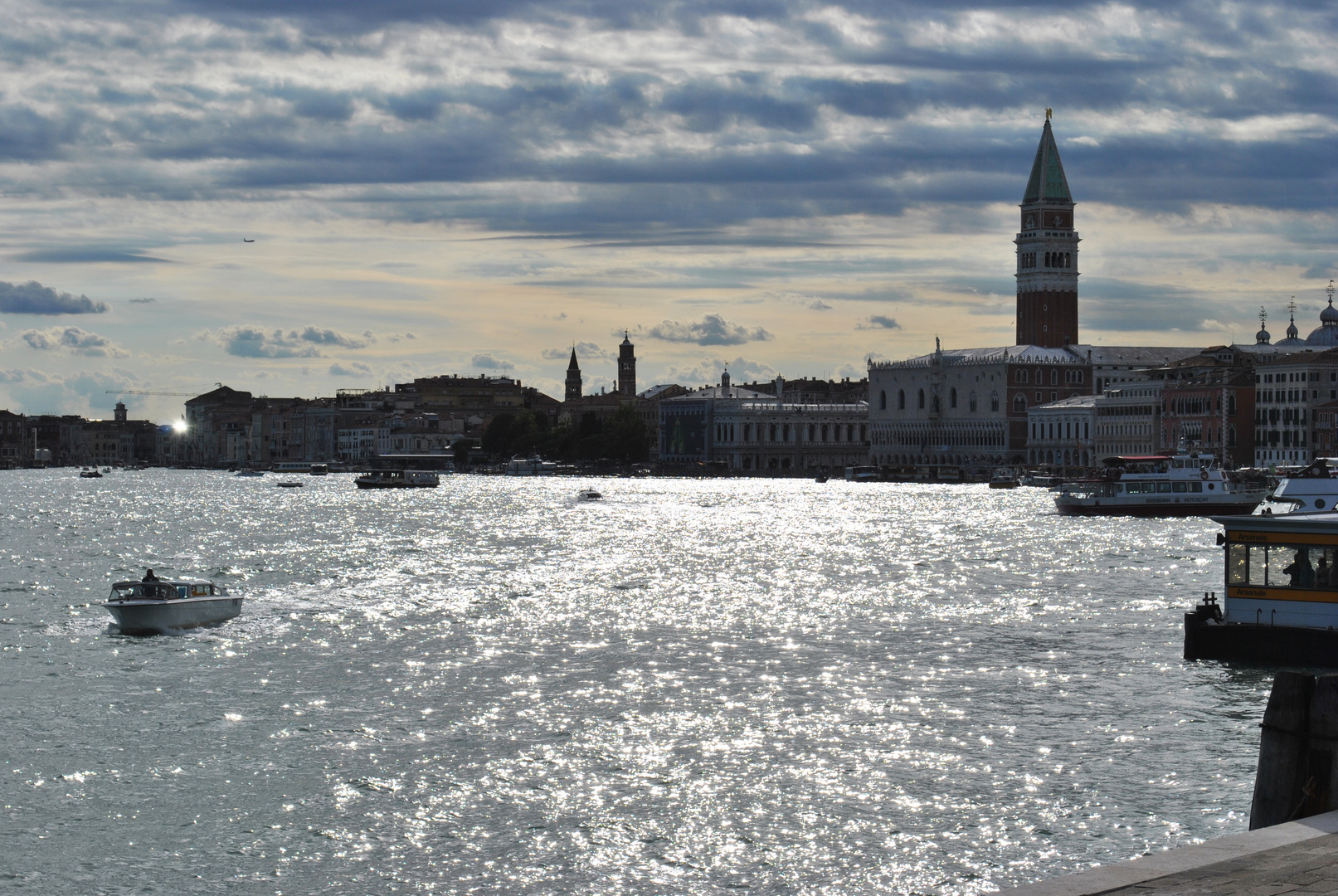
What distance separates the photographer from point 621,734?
23344 mm

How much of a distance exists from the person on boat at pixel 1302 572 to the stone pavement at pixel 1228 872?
56.0ft

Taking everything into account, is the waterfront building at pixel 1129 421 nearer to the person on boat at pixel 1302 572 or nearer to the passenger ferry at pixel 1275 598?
the passenger ferry at pixel 1275 598

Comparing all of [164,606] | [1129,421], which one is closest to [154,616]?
[164,606]

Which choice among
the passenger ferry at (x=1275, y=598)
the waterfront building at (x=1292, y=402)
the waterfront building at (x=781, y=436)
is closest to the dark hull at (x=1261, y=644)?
the passenger ferry at (x=1275, y=598)

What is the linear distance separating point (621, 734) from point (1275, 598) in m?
11.7

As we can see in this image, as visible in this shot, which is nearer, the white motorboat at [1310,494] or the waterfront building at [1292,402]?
the white motorboat at [1310,494]

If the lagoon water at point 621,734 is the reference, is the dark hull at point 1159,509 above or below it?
above

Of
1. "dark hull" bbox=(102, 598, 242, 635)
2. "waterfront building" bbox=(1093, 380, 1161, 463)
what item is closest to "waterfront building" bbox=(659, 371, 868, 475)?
"waterfront building" bbox=(1093, 380, 1161, 463)

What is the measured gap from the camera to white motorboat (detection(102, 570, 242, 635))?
116 ft

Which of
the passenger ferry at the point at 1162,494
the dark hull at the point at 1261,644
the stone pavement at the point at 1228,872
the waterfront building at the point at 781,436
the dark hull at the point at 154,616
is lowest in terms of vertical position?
the dark hull at the point at 154,616

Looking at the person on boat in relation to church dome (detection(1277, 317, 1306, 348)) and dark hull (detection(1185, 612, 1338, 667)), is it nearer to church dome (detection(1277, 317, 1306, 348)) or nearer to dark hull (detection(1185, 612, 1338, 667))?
dark hull (detection(1185, 612, 1338, 667))

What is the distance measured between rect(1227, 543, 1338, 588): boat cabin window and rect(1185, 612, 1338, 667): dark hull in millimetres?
766

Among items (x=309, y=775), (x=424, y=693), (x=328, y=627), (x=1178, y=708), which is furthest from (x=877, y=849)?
(x=328, y=627)

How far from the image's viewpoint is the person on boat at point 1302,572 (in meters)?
28.1
